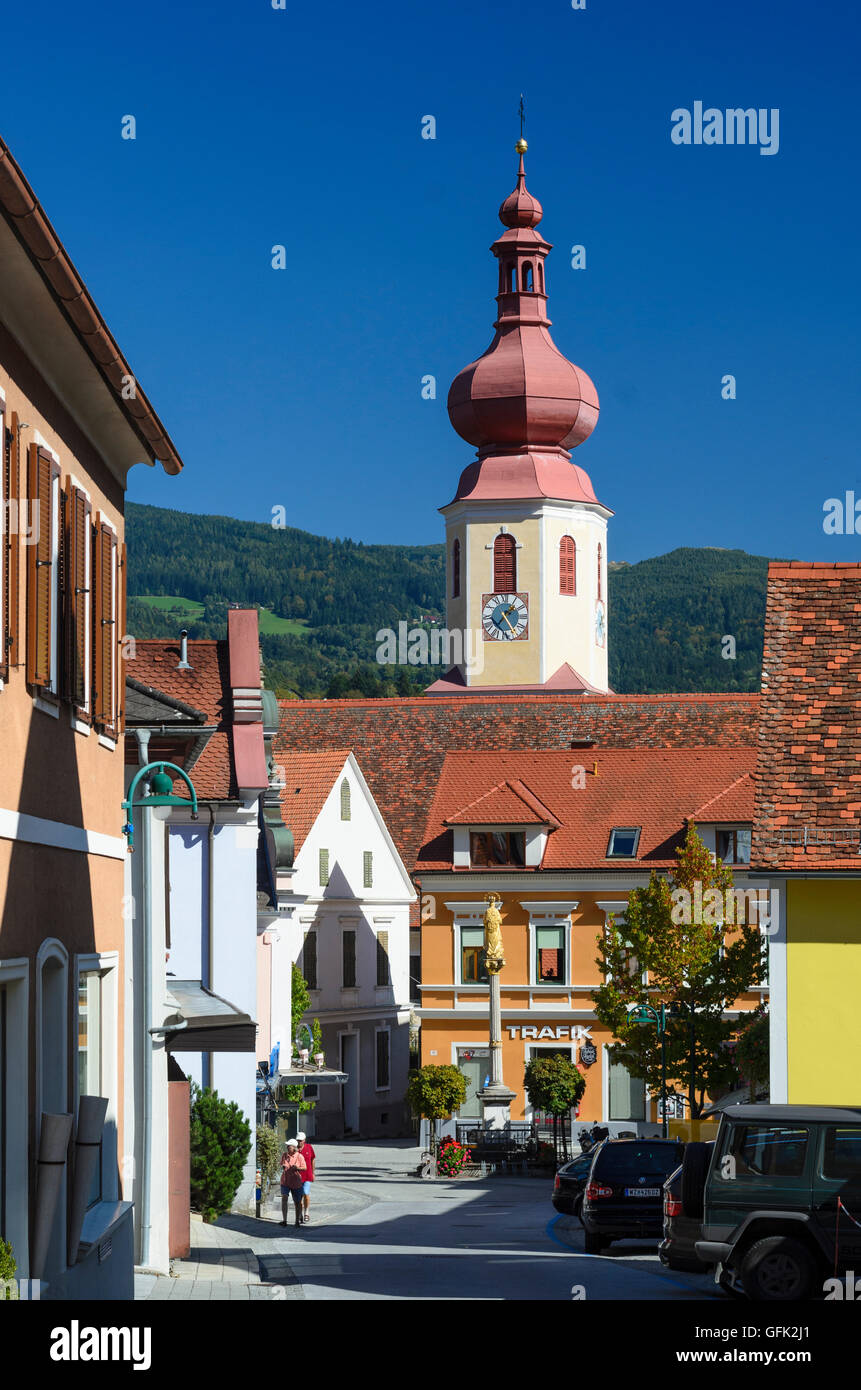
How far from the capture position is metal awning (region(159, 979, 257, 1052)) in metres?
21.2

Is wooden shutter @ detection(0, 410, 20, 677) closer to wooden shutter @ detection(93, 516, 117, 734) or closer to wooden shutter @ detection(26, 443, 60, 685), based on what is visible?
wooden shutter @ detection(26, 443, 60, 685)

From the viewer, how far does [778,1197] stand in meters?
16.4

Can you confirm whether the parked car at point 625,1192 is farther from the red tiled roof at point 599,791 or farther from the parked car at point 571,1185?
the red tiled roof at point 599,791

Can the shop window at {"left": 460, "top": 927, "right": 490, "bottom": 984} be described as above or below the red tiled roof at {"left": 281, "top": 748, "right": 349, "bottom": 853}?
below

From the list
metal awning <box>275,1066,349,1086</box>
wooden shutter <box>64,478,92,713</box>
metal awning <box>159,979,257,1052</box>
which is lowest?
metal awning <box>275,1066,349,1086</box>

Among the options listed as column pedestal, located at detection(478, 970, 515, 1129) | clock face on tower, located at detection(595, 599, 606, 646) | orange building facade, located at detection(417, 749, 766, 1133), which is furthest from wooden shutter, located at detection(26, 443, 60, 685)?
clock face on tower, located at detection(595, 599, 606, 646)

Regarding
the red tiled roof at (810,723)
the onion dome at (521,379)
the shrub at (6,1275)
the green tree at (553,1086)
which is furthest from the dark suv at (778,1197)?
the onion dome at (521,379)

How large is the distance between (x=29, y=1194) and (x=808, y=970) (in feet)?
35.1

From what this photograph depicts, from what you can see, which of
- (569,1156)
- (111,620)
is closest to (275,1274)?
(111,620)

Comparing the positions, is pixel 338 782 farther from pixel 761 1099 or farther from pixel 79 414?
pixel 79 414

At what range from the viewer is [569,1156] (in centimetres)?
4816

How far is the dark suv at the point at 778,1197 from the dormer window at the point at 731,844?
38.5m

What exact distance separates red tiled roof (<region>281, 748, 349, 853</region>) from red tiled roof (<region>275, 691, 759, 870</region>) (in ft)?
24.8
